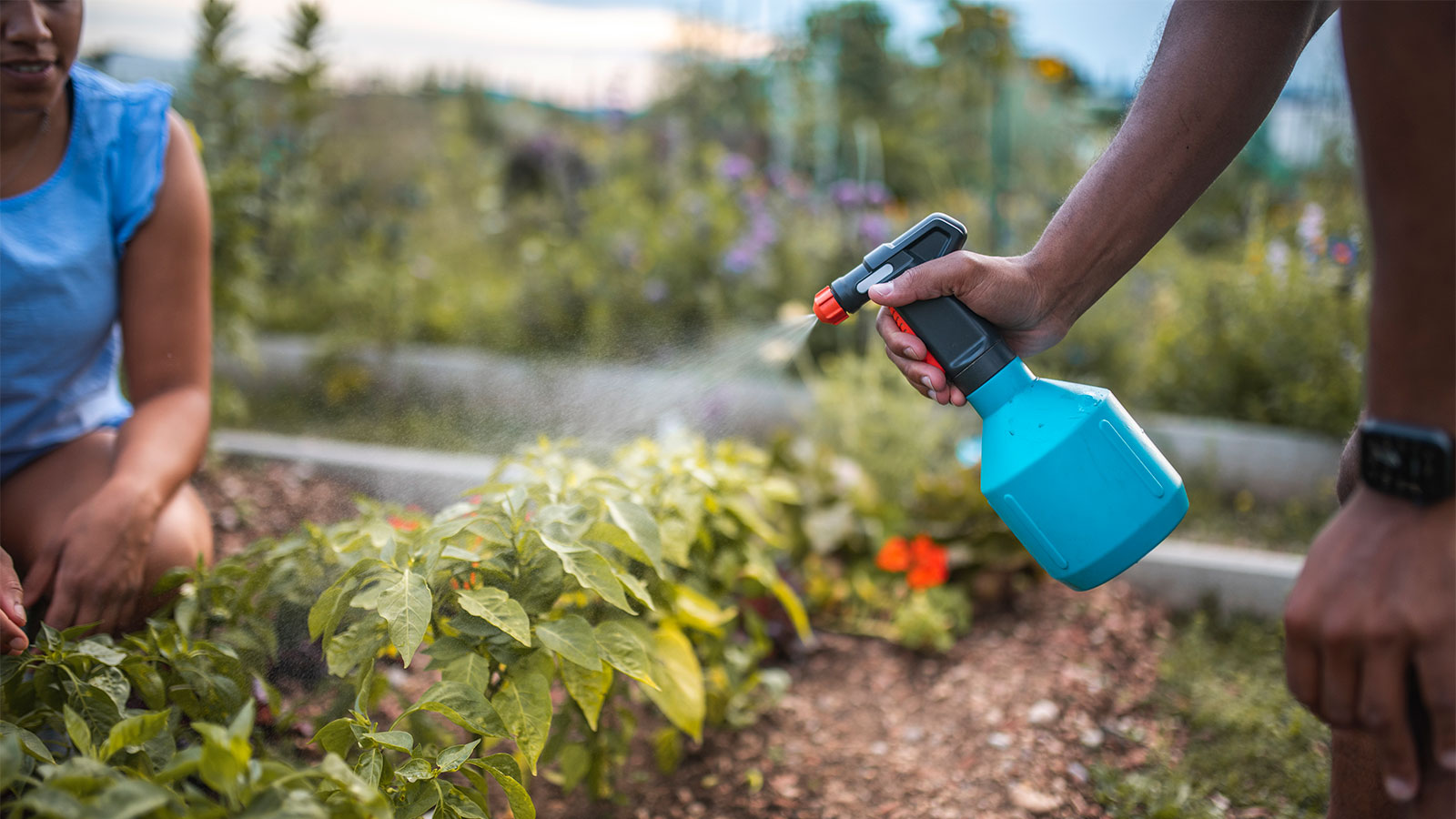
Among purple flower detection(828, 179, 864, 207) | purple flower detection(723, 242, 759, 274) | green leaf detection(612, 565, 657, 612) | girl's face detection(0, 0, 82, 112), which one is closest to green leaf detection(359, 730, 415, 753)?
green leaf detection(612, 565, 657, 612)

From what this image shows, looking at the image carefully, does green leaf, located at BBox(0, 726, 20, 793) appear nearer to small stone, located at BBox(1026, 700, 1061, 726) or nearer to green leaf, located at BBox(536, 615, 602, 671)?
green leaf, located at BBox(536, 615, 602, 671)

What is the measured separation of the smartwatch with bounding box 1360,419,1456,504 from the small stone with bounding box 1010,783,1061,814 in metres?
1.07

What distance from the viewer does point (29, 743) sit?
101cm

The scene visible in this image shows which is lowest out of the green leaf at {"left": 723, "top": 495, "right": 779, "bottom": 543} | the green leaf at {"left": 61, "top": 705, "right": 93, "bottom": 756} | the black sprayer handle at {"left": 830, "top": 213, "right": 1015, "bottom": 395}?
the green leaf at {"left": 723, "top": 495, "right": 779, "bottom": 543}

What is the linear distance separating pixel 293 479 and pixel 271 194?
1.65 meters

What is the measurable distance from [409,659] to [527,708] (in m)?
0.20

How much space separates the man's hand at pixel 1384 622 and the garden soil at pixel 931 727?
962mm

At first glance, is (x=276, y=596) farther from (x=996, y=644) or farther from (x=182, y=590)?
(x=996, y=644)

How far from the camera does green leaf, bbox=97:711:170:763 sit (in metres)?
0.91

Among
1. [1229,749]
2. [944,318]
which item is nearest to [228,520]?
[944,318]

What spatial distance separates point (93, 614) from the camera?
132cm

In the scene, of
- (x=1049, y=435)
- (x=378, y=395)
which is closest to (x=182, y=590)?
(x=1049, y=435)

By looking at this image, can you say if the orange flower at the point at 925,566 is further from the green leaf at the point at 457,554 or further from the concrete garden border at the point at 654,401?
the green leaf at the point at 457,554

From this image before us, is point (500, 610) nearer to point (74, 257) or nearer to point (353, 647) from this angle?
point (353, 647)
